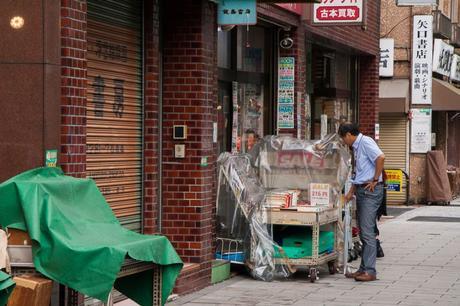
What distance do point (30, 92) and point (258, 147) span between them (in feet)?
17.8

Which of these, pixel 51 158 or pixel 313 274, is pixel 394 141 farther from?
pixel 51 158

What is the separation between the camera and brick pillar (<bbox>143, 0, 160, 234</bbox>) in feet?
36.2

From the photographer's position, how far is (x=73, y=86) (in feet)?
27.9

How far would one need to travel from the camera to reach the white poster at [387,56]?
25.8 metres

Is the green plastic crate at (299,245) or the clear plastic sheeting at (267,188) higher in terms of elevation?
the clear plastic sheeting at (267,188)

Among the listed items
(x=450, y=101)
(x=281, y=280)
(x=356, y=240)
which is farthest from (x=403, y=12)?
(x=281, y=280)

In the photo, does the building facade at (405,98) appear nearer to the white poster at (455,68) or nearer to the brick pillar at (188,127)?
the white poster at (455,68)

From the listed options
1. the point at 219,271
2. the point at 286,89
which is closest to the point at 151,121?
the point at 219,271

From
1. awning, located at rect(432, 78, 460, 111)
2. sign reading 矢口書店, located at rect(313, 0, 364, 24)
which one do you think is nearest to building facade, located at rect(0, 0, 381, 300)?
sign reading 矢口書店, located at rect(313, 0, 364, 24)

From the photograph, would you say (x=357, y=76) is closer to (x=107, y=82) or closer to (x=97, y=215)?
(x=107, y=82)

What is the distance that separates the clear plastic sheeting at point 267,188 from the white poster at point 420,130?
528 inches

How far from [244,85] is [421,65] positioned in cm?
1268

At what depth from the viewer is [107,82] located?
33.7ft

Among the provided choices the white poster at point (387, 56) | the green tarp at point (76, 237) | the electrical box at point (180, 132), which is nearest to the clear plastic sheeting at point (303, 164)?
the electrical box at point (180, 132)
